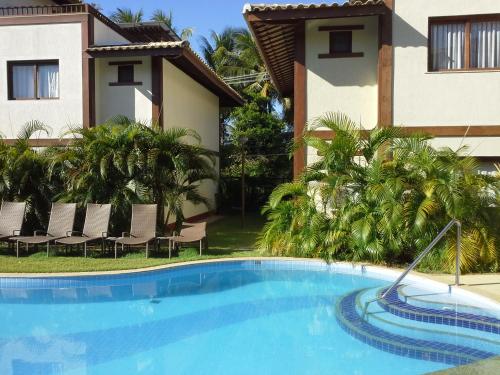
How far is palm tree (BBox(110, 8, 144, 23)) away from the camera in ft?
122

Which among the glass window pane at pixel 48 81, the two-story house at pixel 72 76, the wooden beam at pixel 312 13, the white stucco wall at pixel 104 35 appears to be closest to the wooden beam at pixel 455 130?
the wooden beam at pixel 312 13

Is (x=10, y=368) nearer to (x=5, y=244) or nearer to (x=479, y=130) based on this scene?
(x=5, y=244)

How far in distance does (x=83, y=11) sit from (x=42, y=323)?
36.0 ft

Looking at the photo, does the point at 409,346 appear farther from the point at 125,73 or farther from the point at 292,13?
the point at 125,73

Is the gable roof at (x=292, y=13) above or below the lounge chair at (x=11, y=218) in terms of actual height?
above

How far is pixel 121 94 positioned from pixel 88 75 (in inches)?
44.7

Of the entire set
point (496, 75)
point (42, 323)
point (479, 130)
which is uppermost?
point (496, 75)

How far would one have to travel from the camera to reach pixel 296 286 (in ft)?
32.4

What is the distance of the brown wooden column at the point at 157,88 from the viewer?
49.4 feet

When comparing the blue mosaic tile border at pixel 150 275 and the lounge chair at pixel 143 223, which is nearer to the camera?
the blue mosaic tile border at pixel 150 275

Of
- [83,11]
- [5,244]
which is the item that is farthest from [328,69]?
[5,244]

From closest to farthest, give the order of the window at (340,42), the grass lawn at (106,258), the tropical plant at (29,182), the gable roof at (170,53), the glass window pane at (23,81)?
the grass lawn at (106,258) < the window at (340,42) < the tropical plant at (29,182) < the gable roof at (170,53) < the glass window pane at (23,81)

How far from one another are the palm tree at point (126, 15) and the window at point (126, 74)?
23.7 m

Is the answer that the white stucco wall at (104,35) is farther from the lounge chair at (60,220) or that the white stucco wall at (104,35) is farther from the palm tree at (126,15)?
the palm tree at (126,15)
